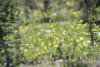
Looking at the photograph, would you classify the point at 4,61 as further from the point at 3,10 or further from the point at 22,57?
the point at 3,10

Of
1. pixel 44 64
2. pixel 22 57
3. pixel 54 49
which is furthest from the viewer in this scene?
pixel 22 57

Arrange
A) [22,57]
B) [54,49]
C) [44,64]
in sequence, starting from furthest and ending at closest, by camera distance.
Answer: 1. [22,57]
2. [54,49]
3. [44,64]

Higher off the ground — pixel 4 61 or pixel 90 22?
pixel 90 22

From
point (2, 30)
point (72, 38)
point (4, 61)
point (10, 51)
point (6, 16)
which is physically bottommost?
point (4, 61)

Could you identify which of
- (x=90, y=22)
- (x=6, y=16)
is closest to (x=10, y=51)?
(x=6, y=16)

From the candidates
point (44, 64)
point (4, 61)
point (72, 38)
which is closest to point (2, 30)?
point (4, 61)

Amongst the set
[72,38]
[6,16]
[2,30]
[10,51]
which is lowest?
[10,51]

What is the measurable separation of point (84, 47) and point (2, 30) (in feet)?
13.7

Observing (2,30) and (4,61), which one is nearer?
(2,30)

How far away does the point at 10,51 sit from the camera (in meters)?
7.04

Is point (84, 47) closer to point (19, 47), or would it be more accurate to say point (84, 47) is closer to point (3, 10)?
point (19, 47)

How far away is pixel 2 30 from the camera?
6.45m

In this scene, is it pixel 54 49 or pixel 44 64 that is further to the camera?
pixel 54 49

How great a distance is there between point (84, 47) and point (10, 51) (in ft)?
13.2
